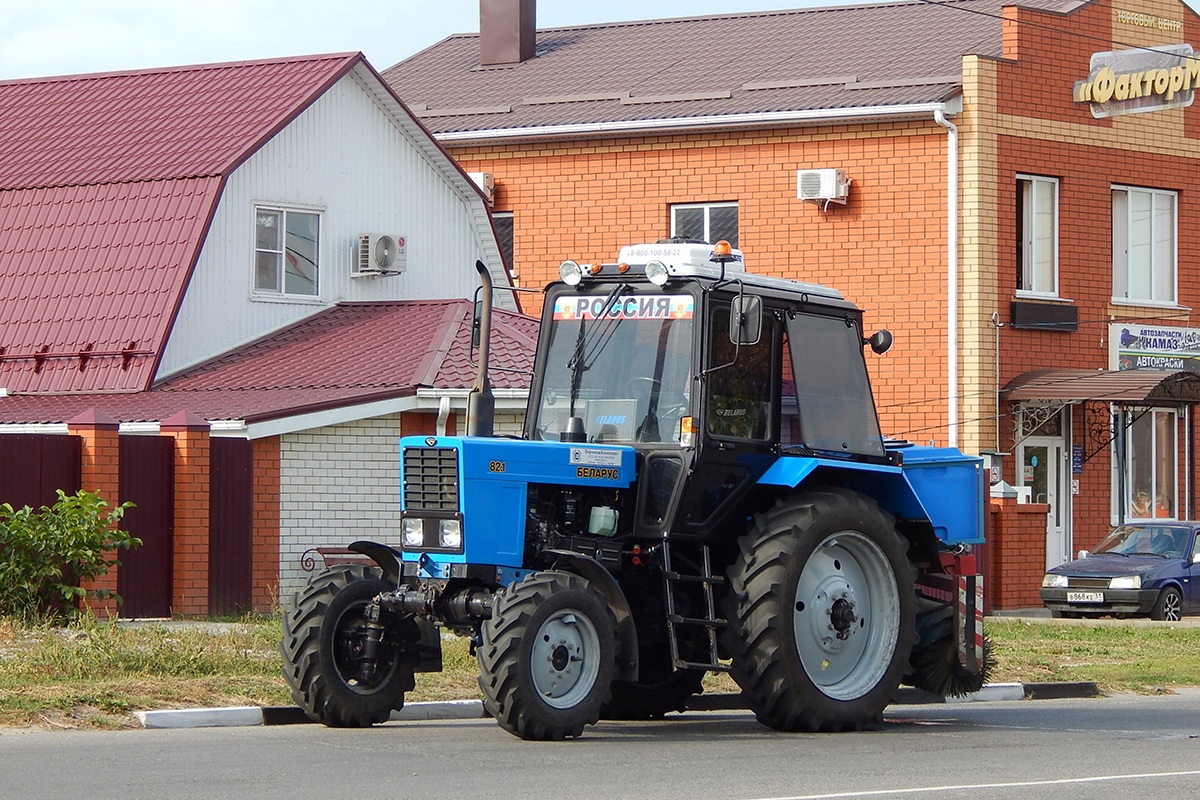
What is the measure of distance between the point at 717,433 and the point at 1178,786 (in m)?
3.56

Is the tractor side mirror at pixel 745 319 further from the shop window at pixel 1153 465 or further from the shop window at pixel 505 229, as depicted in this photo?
the shop window at pixel 505 229

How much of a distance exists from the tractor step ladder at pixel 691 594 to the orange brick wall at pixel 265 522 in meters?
10.4

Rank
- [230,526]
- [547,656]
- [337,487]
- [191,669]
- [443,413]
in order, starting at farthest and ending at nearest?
1. [337,487]
2. [443,413]
3. [230,526]
4. [191,669]
5. [547,656]

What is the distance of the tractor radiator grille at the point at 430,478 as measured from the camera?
11922 mm

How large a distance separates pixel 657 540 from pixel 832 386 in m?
1.80

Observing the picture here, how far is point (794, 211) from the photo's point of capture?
30.4 meters

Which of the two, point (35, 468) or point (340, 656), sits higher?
point (35, 468)

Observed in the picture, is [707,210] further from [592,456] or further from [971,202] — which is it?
[592,456]

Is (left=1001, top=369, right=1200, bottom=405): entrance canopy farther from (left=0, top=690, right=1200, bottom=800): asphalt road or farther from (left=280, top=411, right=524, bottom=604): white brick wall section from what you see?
(left=0, top=690, right=1200, bottom=800): asphalt road

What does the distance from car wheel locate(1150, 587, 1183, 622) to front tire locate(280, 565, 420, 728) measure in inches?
629

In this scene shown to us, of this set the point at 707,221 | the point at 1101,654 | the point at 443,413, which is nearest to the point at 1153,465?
the point at 707,221

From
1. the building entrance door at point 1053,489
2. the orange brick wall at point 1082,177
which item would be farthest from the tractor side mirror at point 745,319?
the building entrance door at point 1053,489

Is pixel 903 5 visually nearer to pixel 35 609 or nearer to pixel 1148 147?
pixel 1148 147

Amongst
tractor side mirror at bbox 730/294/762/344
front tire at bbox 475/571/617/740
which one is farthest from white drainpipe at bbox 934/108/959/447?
front tire at bbox 475/571/617/740
